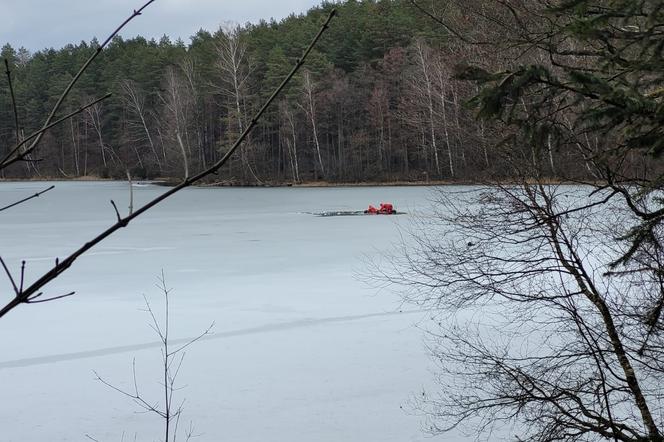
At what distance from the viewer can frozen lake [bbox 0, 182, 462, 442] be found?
15.3ft

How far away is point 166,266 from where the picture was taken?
10.3 meters

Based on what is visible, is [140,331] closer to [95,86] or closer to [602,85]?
[602,85]

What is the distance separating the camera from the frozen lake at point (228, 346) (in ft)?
15.3

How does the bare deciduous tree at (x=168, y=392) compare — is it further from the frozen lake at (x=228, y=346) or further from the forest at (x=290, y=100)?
the forest at (x=290, y=100)

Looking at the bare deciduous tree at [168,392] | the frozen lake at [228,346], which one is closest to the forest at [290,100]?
the frozen lake at [228,346]

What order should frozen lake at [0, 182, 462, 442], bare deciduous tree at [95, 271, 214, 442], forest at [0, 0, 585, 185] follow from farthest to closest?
forest at [0, 0, 585, 185], frozen lake at [0, 182, 462, 442], bare deciduous tree at [95, 271, 214, 442]

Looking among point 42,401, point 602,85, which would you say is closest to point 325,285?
point 42,401

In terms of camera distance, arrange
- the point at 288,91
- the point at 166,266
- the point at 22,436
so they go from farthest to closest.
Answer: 1. the point at 288,91
2. the point at 166,266
3. the point at 22,436

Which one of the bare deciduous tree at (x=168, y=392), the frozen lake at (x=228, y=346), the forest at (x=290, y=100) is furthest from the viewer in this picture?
the forest at (x=290, y=100)

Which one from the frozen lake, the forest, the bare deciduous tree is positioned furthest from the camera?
the forest

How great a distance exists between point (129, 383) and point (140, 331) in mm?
1438

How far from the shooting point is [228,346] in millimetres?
6305

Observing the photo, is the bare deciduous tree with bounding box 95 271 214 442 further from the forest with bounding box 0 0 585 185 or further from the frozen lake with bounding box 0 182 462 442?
the forest with bounding box 0 0 585 185

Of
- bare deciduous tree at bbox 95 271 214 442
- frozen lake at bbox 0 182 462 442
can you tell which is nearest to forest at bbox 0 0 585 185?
frozen lake at bbox 0 182 462 442
